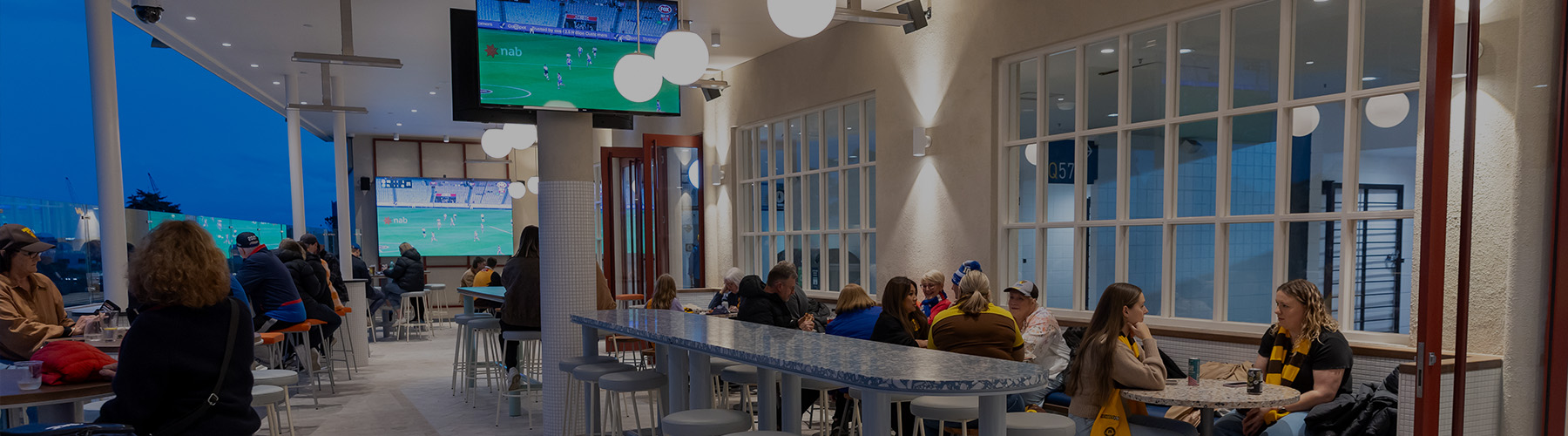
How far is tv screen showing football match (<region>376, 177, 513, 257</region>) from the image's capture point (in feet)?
55.6

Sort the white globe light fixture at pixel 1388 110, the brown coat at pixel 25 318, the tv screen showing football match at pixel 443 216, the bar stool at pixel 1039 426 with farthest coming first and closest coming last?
the tv screen showing football match at pixel 443 216, the white globe light fixture at pixel 1388 110, the brown coat at pixel 25 318, the bar stool at pixel 1039 426

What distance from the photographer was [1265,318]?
5199 millimetres

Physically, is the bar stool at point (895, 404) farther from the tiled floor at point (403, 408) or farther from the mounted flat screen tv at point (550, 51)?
the tiled floor at point (403, 408)

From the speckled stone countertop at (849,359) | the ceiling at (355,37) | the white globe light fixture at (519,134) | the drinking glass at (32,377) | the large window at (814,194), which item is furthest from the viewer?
the large window at (814,194)

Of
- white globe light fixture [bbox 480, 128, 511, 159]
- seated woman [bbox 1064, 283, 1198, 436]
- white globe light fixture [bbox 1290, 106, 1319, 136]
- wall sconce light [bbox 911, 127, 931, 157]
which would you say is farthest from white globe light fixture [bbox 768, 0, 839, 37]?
white globe light fixture [bbox 480, 128, 511, 159]

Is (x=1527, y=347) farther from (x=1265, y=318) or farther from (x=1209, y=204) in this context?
(x=1209, y=204)

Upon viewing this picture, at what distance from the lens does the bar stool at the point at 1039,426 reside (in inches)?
116

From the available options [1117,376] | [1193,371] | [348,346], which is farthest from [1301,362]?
[348,346]

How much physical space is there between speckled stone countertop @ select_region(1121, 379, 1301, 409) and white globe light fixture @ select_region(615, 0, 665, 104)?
104 inches

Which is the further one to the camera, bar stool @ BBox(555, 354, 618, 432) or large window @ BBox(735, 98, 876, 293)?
large window @ BBox(735, 98, 876, 293)

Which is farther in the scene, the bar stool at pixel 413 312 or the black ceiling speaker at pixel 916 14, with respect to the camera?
the bar stool at pixel 413 312

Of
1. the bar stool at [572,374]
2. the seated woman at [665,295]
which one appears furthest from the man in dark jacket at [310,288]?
the bar stool at [572,374]

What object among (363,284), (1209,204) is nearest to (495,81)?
(1209,204)

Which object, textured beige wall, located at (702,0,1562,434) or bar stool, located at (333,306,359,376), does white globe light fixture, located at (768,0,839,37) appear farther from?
bar stool, located at (333,306,359,376)
